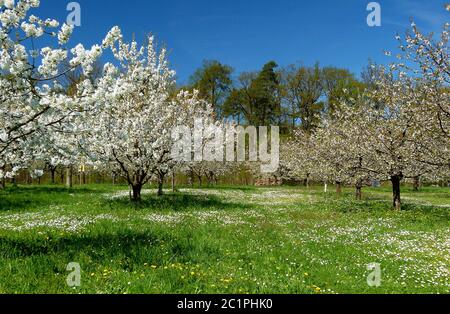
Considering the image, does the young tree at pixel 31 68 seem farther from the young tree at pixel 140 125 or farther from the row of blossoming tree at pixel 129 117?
the young tree at pixel 140 125

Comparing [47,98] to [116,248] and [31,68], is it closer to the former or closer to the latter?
[31,68]

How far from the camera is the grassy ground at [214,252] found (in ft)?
28.6

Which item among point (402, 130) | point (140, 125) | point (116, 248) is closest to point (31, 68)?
point (116, 248)

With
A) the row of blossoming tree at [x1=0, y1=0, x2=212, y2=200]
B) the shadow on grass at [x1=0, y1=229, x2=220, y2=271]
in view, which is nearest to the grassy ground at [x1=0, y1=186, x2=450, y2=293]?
the shadow on grass at [x1=0, y1=229, x2=220, y2=271]

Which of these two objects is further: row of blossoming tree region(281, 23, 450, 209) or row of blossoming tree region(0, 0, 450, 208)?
row of blossoming tree region(281, 23, 450, 209)

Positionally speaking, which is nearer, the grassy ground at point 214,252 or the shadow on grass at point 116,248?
the grassy ground at point 214,252

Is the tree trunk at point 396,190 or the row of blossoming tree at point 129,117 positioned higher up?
the row of blossoming tree at point 129,117

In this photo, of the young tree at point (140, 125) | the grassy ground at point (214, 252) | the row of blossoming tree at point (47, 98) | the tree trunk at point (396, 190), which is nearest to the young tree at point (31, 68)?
the row of blossoming tree at point (47, 98)

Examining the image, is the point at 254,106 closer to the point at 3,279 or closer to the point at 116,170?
the point at 116,170

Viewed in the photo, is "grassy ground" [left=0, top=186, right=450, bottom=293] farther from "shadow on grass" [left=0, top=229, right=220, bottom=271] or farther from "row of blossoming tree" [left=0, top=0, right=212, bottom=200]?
"row of blossoming tree" [left=0, top=0, right=212, bottom=200]

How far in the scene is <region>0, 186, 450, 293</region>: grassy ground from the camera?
8.71 metres

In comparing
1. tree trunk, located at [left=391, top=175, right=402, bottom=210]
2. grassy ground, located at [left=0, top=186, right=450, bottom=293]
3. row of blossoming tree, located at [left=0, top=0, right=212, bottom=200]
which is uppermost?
row of blossoming tree, located at [left=0, top=0, right=212, bottom=200]
